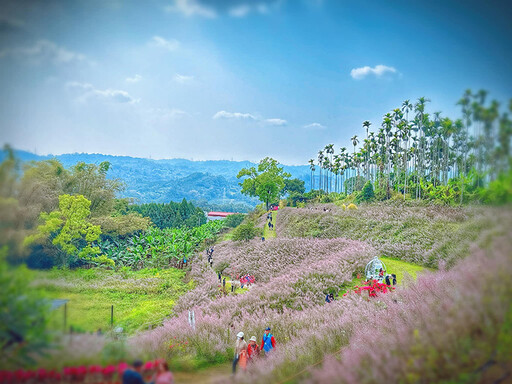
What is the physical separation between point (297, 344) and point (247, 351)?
1.71 m

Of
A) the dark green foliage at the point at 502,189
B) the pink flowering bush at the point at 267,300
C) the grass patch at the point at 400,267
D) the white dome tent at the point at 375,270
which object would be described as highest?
the dark green foliage at the point at 502,189

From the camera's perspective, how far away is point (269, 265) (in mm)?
22062

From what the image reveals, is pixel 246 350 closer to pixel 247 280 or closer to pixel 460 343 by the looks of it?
pixel 460 343

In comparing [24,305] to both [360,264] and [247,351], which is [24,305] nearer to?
[247,351]

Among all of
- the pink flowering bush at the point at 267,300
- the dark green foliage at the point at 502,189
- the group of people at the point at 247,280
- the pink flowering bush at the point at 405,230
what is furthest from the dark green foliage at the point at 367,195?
the dark green foliage at the point at 502,189

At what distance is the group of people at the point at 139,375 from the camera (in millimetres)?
3279

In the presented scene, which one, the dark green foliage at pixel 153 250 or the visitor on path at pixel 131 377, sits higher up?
the visitor on path at pixel 131 377

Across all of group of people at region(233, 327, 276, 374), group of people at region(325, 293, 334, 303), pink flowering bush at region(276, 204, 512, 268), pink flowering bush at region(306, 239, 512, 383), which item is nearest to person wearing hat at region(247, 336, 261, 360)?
group of people at region(233, 327, 276, 374)

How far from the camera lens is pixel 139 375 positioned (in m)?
3.30

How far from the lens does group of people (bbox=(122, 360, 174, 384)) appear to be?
3.28 metres

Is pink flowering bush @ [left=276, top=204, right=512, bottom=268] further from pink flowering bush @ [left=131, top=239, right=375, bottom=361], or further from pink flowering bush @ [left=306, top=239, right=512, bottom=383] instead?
pink flowering bush @ [left=306, top=239, right=512, bottom=383]

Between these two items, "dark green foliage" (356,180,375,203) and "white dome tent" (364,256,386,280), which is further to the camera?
"dark green foliage" (356,180,375,203)

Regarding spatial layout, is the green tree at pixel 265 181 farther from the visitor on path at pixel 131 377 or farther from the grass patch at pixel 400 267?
the visitor on path at pixel 131 377

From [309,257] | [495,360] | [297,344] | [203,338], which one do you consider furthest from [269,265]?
[495,360]
